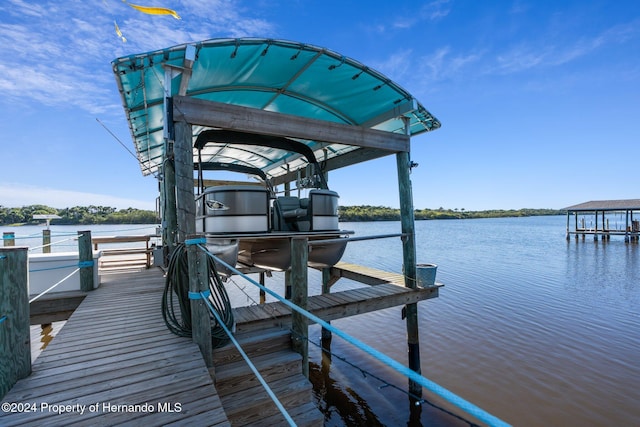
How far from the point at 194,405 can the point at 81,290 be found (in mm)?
4754

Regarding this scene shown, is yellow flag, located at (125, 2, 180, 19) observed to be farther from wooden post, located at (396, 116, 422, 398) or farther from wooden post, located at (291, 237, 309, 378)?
wooden post, located at (396, 116, 422, 398)

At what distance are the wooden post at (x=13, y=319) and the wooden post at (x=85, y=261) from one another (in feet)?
11.1

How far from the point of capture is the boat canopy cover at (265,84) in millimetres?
4148

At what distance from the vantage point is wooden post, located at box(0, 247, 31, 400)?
2314 mm

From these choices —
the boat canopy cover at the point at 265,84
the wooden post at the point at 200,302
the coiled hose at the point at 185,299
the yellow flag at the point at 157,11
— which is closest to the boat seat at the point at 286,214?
the boat canopy cover at the point at 265,84

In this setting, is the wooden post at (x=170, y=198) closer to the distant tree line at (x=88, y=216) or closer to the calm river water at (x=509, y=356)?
the calm river water at (x=509, y=356)

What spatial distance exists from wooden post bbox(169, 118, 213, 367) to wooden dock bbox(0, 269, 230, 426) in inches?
6.3

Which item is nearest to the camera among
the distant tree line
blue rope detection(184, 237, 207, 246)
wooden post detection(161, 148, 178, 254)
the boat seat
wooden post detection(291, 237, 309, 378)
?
blue rope detection(184, 237, 207, 246)

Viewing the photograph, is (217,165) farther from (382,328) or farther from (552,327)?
(552,327)

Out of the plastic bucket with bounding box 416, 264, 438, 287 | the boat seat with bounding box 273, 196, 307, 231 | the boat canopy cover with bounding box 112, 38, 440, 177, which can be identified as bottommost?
the plastic bucket with bounding box 416, 264, 438, 287

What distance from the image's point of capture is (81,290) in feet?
18.3

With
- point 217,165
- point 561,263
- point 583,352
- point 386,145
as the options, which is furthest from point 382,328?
point 561,263

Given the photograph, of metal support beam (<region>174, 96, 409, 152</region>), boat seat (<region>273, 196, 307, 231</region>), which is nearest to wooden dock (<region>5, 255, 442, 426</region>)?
boat seat (<region>273, 196, 307, 231</region>)

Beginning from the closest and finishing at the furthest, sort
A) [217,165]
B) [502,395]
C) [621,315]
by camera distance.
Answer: [502,395], [217,165], [621,315]
